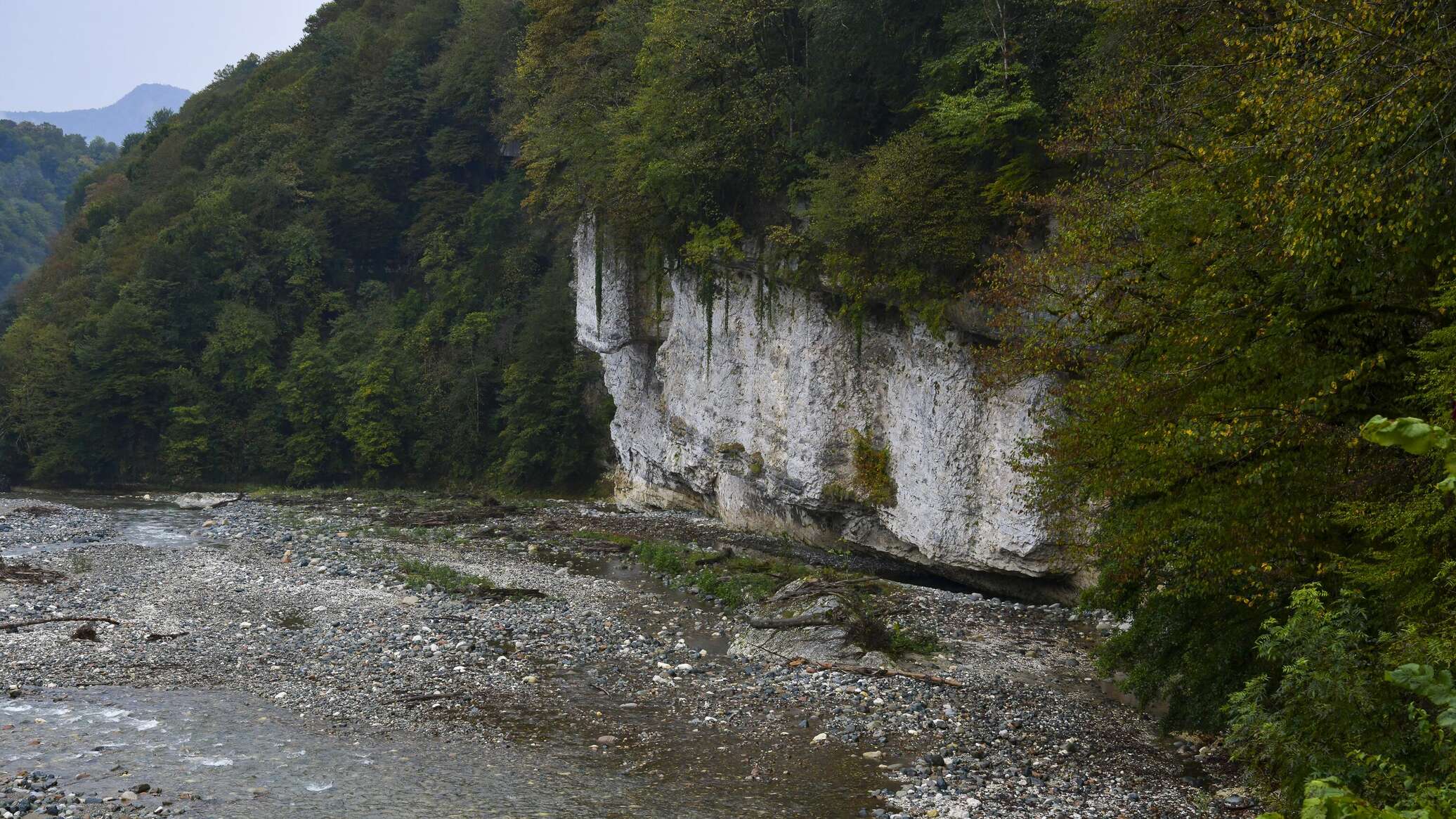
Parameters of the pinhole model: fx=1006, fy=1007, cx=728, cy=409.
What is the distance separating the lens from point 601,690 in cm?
1524

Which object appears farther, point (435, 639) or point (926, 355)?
point (926, 355)

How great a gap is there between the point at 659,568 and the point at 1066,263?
13660 millimetres

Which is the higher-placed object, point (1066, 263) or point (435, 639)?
point (1066, 263)

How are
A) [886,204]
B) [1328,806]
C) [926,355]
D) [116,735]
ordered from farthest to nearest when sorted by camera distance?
[926,355]
[886,204]
[116,735]
[1328,806]

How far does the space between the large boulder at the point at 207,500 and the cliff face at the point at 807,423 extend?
1619cm

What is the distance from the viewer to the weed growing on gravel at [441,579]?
22.5 meters

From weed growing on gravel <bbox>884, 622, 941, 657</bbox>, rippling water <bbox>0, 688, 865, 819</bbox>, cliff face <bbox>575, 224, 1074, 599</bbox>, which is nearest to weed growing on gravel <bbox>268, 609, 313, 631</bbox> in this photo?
rippling water <bbox>0, 688, 865, 819</bbox>

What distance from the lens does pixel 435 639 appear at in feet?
57.7

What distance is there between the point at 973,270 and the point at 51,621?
767 inches

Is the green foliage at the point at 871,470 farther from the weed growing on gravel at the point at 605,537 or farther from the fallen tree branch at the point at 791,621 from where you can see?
the fallen tree branch at the point at 791,621

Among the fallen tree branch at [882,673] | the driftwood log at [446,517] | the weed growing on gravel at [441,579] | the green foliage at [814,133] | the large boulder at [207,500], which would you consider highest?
the green foliage at [814,133]

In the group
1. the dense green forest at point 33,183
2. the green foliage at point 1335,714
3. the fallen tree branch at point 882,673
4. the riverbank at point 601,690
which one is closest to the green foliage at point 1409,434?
the green foliage at point 1335,714

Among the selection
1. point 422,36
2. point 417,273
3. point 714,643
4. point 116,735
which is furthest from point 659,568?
point 422,36

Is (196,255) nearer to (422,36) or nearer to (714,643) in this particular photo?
(422,36)
